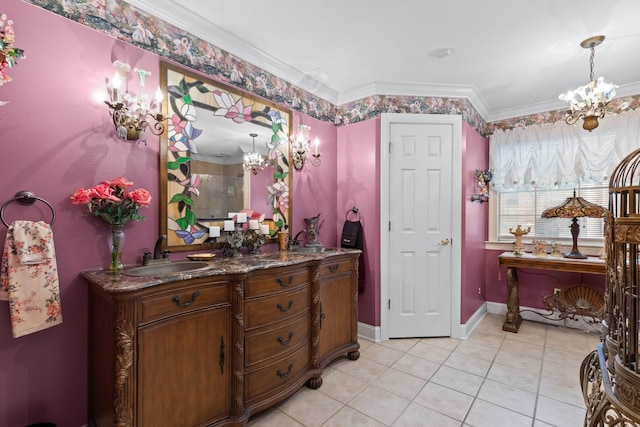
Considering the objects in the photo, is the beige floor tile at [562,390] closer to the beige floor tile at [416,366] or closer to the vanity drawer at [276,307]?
the beige floor tile at [416,366]

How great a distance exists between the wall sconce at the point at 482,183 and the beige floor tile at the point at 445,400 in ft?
6.83

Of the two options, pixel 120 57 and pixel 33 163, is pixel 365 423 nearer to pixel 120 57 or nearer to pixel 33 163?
pixel 33 163

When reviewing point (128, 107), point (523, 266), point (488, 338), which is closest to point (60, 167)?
point (128, 107)

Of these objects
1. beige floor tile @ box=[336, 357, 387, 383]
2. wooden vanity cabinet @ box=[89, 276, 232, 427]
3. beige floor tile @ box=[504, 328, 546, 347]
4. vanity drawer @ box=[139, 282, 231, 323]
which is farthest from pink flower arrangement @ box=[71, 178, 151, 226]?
beige floor tile @ box=[504, 328, 546, 347]

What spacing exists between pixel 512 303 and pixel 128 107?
414 cm

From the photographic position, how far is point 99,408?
160 centimetres

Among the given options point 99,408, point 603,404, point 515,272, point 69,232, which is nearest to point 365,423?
point 603,404

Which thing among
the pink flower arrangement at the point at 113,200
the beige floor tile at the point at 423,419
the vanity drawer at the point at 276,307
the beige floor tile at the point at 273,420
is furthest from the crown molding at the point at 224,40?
the beige floor tile at the point at 423,419

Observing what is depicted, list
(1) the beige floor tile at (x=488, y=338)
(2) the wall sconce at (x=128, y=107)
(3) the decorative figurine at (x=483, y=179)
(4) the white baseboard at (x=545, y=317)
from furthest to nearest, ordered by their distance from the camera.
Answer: (3) the decorative figurine at (x=483, y=179)
(4) the white baseboard at (x=545, y=317)
(1) the beige floor tile at (x=488, y=338)
(2) the wall sconce at (x=128, y=107)

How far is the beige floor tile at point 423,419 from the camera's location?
6.26 ft

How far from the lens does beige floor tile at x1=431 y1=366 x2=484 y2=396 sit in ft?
7.55

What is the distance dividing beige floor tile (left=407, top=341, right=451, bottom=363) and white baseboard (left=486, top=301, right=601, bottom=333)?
1.38m

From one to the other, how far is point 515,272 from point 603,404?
2.83 metres

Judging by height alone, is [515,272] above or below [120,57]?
below
